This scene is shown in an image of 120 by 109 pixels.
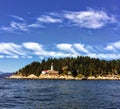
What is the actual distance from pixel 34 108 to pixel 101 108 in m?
11.4

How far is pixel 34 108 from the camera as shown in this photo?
2012 inches

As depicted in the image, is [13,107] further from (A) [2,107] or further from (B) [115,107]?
(B) [115,107]

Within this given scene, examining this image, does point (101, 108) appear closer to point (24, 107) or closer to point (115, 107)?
point (115, 107)

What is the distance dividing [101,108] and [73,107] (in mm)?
4778

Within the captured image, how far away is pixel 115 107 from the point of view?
53344mm

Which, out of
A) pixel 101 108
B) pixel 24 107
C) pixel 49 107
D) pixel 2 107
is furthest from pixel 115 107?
pixel 2 107

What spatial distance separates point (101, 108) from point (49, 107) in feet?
29.3

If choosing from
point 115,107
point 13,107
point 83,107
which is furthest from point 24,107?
point 115,107

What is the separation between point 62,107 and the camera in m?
52.7

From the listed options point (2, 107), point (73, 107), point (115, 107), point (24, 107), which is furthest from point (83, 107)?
point (2, 107)

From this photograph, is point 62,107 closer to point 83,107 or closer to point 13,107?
point 83,107

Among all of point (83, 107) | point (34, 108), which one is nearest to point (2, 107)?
point (34, 108)

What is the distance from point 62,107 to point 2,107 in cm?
1026

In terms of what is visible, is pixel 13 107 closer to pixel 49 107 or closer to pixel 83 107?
pixel 49 107
